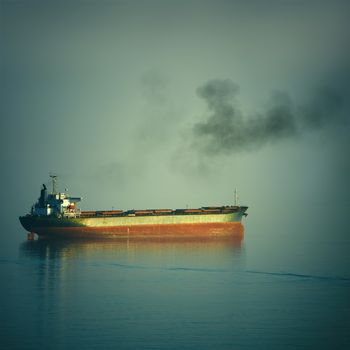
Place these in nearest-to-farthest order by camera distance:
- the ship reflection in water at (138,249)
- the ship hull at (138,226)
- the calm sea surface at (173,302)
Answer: the calm sea surface at (173,302) < the ship reflection in water at (138,249) < the ship hull at (138,226)

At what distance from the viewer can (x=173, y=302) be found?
3422cm

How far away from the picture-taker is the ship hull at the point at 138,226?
233ft

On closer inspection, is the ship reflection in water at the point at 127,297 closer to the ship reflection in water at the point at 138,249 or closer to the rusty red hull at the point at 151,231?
the ship reflection in water at the point at 138,249

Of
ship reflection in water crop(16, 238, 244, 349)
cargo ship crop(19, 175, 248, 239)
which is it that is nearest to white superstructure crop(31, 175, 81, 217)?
cargo ship crop(19, 175, 248, 239)

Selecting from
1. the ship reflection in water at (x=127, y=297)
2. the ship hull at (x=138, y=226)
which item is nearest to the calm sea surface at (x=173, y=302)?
the ship reflection in water at (x=127, y=297)

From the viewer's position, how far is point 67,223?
7094 cm

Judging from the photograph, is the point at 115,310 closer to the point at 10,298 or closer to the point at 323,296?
the point at 10,298

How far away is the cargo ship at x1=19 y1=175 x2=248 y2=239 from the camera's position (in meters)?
71.2

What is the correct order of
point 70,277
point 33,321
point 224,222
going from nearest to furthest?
point 33,321
point 70,277
point 224,222

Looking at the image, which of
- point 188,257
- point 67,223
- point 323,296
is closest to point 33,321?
point 323,296

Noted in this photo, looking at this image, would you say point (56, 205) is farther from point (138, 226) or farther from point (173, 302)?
point (173, 302)

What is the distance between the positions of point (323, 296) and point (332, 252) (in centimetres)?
3273

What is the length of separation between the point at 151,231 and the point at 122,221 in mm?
4371

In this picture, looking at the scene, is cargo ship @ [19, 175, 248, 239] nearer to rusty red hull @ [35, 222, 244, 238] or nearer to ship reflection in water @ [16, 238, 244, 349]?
rusty red hull @ [35, 222, 244, 238]
